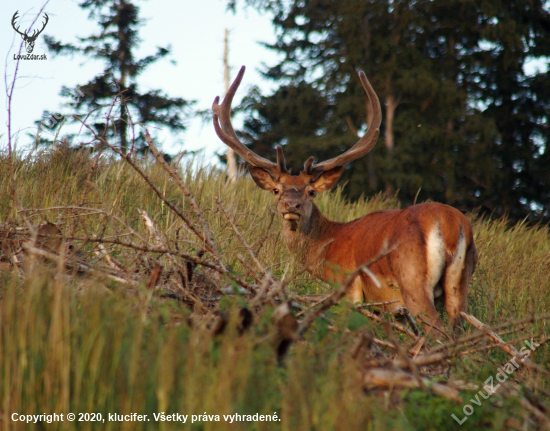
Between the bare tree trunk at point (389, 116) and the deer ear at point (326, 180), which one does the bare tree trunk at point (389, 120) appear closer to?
the bare tree trunk at point (389, 116)

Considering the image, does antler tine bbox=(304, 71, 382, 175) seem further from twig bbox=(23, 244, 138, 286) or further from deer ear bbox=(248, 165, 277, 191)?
twig bbox=(23, 244, 138, 286)

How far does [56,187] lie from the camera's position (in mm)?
6309

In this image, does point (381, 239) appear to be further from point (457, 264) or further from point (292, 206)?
point (292, 206)

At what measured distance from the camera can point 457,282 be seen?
470 cm

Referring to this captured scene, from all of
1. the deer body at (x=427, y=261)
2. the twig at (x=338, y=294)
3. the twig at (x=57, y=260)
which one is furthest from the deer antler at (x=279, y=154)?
the twig at (x=338, y=294)

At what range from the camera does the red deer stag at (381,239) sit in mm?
4676

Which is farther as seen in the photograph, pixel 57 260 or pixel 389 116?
pixel 389 116

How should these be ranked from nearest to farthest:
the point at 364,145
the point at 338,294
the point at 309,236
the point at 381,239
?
the point at 338,294 < the point at 381,239 < the point at 309,236 < the point at 364,145

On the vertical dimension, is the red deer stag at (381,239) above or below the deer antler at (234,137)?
below

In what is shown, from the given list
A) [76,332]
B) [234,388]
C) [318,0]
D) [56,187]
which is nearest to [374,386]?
[234,388]

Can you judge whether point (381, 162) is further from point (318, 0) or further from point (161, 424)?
point (161, 424)

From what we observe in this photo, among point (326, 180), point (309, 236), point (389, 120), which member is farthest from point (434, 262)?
point (389, 120)

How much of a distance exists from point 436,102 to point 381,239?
1708 cm

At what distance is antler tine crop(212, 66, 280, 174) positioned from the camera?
6453mm
